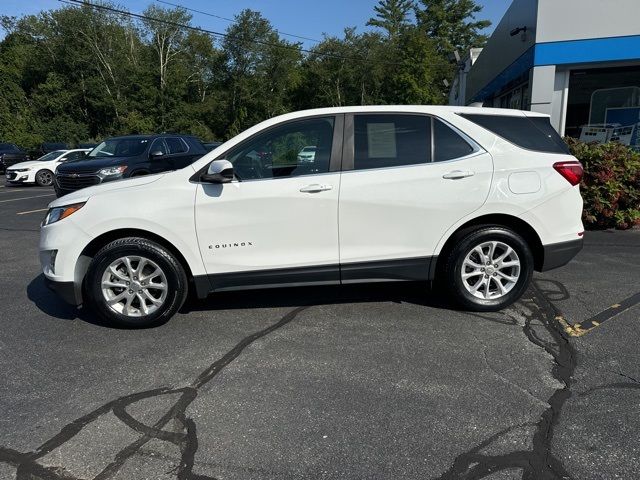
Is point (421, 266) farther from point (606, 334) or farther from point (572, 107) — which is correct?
point (572, 107)

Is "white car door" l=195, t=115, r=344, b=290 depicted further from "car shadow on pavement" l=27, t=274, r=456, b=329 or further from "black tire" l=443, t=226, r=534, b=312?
"black tire" l=443, t=226, r=534, b=312

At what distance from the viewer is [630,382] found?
10.4 feet

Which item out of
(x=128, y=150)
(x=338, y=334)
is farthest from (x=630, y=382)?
(x=128, y=150)

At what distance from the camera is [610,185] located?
765 centimetres

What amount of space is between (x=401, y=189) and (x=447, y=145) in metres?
0.60

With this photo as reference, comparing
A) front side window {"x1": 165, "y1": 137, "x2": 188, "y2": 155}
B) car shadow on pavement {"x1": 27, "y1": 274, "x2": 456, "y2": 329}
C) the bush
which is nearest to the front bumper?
front side window {"x1": 165, "y1": 137, "x2": 188, "y2": 155}

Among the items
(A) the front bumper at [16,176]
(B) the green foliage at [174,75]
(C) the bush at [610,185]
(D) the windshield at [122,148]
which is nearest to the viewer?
(C) the bush at [610,185]

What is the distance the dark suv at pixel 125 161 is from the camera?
10.5 meters

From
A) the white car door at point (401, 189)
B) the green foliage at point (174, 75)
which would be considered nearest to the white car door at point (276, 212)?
the white car door at point (401, 189)

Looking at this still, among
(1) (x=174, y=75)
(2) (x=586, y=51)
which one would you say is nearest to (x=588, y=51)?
(2) (x=586, y=51)

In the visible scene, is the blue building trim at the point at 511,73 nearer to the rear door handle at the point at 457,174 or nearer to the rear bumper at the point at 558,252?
the rear bumper at the point at 558,252

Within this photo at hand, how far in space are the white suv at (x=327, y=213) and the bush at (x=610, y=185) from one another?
13.2 ft

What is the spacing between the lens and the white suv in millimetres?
4035

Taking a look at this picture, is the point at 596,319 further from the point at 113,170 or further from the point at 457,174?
the point at 113,170
